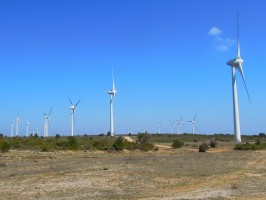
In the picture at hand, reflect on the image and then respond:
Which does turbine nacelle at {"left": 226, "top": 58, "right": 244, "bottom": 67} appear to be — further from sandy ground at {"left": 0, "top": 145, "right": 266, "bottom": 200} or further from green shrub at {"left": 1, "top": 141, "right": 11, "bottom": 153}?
sandy ground at {"left": 0, "top": 145, "right": 266, "bottom": 200}

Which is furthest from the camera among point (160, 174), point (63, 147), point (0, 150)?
point (63, 147)

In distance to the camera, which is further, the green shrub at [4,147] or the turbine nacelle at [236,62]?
the turbine nacelle at [236,62]

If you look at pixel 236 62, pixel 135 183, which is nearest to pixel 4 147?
pixel 135 183

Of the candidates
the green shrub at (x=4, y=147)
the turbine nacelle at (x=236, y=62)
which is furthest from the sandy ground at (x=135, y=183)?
the turbine nacelle at (x=236, y=62)

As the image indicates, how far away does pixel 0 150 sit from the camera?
59625mm

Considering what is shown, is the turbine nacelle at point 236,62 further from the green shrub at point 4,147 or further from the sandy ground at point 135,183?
the sandy ground at point 135,183

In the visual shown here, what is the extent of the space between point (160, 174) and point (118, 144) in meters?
39.4

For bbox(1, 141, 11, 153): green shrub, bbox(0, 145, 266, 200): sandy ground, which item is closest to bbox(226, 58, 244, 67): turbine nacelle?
bbox(1, 141, 11, 153): green shrub

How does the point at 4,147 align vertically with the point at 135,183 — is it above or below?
above

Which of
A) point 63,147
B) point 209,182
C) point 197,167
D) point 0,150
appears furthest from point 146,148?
point 209,182

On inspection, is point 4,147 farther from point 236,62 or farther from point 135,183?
point 236,62

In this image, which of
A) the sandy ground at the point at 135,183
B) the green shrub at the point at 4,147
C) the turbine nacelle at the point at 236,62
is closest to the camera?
the sandy ground at the point at 135,183

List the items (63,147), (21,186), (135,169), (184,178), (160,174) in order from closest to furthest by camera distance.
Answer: (21,186) → (184,178) → (160,174) → (135,169) → (63,147)

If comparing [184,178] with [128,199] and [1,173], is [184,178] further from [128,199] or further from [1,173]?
[1,173]
